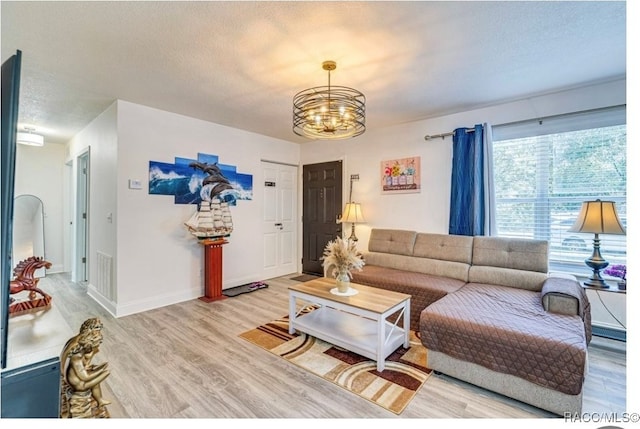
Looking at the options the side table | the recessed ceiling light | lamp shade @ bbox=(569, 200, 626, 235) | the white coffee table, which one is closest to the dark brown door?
the white coffee table

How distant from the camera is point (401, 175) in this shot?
4172mm

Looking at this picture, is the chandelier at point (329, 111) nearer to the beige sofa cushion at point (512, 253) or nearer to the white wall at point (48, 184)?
the beige sofa cushion at point (512, 253)

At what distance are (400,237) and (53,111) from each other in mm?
4837

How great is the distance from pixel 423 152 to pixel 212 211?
3.07m

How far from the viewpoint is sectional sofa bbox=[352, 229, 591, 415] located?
1687mm

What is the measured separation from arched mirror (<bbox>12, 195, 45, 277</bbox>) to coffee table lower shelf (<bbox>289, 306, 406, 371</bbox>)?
5.22 m

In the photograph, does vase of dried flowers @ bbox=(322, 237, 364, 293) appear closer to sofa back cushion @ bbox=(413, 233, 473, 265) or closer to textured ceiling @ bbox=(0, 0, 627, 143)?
sofa back cushion @ bbox=(413, 233, 473, 265)

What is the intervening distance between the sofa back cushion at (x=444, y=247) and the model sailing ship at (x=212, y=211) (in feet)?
8.68

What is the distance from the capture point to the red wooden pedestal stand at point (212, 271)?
3.84 metres

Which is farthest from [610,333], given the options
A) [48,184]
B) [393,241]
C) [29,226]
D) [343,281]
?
[48,184]

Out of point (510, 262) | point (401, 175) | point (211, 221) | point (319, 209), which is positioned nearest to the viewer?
point (510, 262)

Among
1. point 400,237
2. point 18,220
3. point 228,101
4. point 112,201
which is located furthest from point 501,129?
point 18,220

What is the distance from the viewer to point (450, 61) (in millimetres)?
2416

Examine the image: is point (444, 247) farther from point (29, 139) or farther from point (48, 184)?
point (48, 184)
